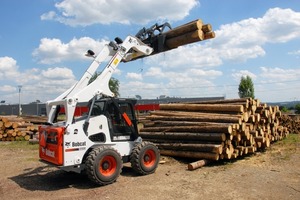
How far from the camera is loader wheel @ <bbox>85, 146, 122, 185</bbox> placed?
813cm

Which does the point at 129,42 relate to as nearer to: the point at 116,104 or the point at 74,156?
the point at 116,104

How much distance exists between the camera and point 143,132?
44.2 ft

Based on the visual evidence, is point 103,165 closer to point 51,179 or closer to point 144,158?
point 144,158

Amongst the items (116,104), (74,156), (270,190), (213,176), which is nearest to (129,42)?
(116,104)

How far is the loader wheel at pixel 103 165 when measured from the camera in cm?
813

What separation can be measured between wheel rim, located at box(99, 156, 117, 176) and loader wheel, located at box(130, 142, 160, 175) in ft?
2.57

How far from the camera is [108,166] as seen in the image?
28.3ft

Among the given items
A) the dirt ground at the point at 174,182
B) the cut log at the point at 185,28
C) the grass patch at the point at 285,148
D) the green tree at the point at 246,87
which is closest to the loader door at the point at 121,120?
the dirt ground at the point at 174,182

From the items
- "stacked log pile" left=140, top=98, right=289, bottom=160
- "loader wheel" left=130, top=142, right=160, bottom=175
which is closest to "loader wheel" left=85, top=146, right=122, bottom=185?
"loader wheel" left=130, top=142, right=160, bottom=175

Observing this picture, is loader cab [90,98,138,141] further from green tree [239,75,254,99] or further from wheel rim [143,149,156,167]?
green tree [239,75,254,99]

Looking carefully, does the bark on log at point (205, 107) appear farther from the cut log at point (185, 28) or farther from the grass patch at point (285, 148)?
the cut log at point (185, 28)

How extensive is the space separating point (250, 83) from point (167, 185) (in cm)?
4182

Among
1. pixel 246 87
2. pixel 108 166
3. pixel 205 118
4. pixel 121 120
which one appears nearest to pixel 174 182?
pixel 108 166

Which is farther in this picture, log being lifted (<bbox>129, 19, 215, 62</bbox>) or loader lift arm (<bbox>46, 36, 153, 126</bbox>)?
log being lifted (<bbox>129, 19, 215, 62</bbox>)
